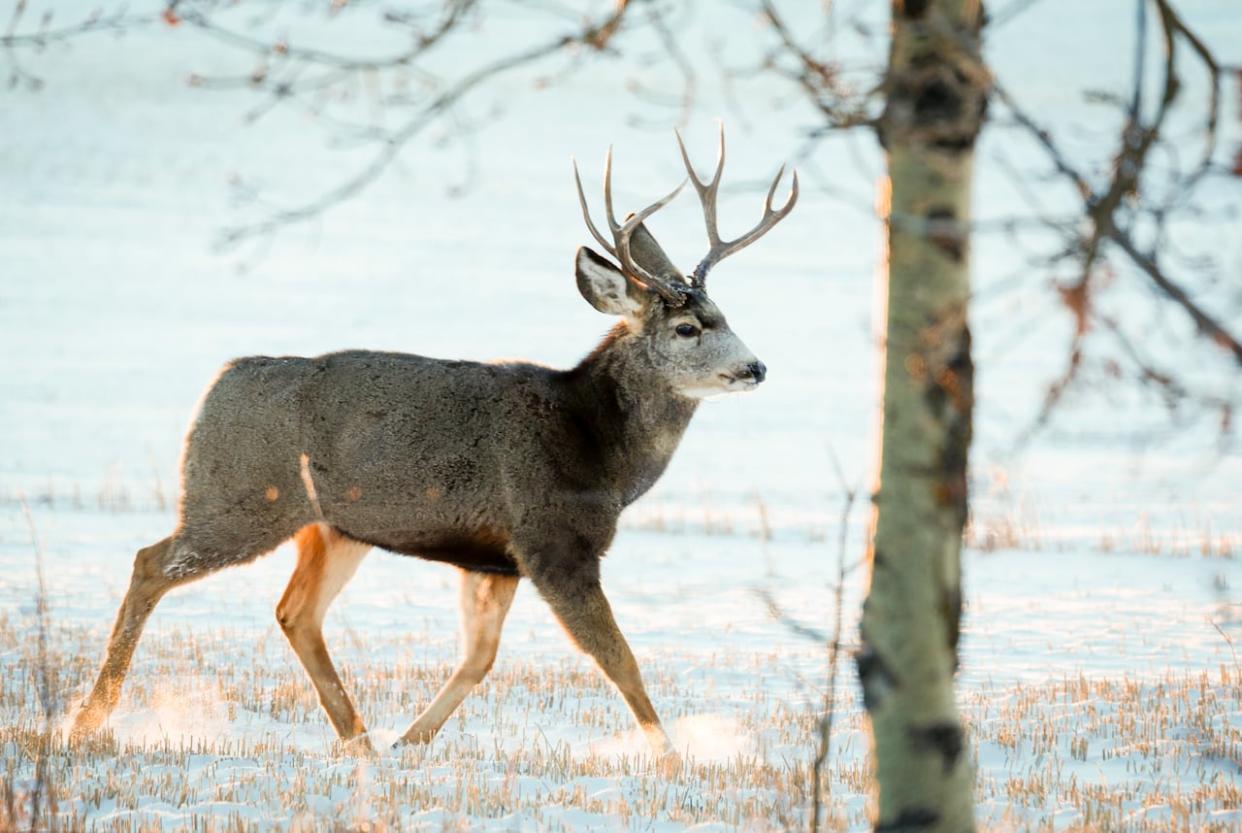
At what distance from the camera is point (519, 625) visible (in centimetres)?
1162

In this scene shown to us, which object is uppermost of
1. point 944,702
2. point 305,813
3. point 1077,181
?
point 1077,181

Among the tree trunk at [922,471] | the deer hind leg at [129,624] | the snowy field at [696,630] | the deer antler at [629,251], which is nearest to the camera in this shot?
the tree trunk at [922,471]

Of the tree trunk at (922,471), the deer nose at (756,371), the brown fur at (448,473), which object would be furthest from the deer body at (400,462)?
the tree trunk at (922,471)

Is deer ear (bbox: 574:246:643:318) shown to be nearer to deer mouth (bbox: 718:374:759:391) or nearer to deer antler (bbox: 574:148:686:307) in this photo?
deer antler (bbox: 574:148:686:307)

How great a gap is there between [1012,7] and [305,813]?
11.8ft

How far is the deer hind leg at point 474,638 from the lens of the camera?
7.60 m

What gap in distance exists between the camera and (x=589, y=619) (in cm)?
711

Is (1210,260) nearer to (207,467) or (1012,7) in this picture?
(1012,7)

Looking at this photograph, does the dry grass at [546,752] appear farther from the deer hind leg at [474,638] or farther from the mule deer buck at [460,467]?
the mule deer buck at [460,467]

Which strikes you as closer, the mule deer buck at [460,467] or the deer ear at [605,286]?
the mule deer buck at [460,467]

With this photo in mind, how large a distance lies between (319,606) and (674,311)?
2451 mm

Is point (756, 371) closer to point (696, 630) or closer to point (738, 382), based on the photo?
point (738, 382)

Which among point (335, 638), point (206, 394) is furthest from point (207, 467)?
point (335, 638)

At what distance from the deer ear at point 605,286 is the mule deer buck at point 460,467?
11 millimetres
